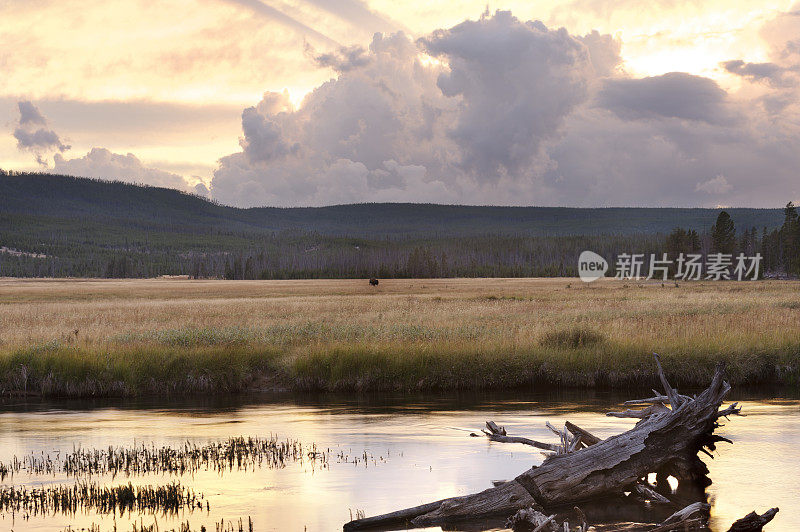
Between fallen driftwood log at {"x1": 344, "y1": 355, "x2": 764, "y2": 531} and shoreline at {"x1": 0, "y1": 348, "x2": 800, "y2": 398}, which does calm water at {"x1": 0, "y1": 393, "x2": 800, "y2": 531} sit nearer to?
fallen driftwood log at {"x1": 344, "y1": 355, "x2": 764, "y2": 531}

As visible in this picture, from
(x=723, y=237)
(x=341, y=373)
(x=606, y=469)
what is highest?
(x=723, y=237)

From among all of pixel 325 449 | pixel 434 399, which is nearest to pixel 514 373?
pixel 434 399

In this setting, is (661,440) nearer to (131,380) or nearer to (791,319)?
(131,380)

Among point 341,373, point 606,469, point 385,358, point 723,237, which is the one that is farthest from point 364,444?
point 723,237

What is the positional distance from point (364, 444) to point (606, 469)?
8138 millimetres

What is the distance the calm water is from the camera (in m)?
14.3

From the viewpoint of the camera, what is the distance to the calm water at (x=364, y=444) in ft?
46.8

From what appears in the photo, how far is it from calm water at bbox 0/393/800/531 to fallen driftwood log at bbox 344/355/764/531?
106 centimetres

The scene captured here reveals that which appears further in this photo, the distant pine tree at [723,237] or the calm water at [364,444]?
the distant pine tree at [723,237]

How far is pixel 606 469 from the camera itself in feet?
43.0

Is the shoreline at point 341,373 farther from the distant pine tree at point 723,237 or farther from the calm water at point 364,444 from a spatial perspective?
the distant pine tree at point 723,237

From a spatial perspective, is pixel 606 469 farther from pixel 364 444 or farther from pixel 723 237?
pixel 723 237

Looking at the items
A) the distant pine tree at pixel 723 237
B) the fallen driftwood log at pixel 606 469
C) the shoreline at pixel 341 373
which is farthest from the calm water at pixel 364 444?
the distant pine tree at pixel 723 237

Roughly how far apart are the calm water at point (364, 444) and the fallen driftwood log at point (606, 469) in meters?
1.06
